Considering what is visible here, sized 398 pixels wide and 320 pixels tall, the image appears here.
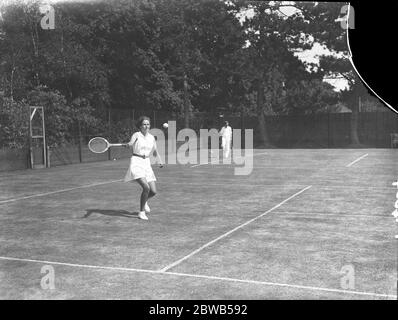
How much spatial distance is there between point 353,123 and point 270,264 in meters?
35.9

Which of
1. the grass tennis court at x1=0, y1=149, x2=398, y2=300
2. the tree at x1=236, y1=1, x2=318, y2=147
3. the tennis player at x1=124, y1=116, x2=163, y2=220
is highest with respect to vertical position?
the tree at x1=236, y1=1, x2=318, y2=147

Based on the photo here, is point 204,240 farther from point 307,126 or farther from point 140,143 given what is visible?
point 307,126

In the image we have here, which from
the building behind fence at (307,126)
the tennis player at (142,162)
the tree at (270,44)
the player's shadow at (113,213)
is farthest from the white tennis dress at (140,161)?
the tree at (270,44)

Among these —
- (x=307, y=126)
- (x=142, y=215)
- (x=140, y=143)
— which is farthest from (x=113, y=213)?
(x=307, y=126)

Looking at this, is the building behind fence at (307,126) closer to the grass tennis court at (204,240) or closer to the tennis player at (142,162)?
the grass tennis court at (204,240)

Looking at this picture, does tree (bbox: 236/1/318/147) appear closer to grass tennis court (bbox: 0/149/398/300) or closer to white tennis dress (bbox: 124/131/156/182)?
grass tennis court (bbox: 0/149/398/300)

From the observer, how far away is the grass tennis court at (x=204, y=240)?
5.72 m

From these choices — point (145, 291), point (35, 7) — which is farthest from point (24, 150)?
point (145, 291)

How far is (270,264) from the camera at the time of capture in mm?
6609

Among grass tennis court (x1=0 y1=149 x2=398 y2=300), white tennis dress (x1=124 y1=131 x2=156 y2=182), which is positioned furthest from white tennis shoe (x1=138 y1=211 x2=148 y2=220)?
white tennis dress (x1=124 y1=131 x2=156 y2=182)

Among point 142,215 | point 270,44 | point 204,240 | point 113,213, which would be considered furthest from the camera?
Answer: point 270,44

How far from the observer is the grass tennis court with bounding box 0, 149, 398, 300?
18.8ft

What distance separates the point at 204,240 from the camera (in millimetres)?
8086

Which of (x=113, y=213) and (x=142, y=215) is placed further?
(x=113, y=213)
